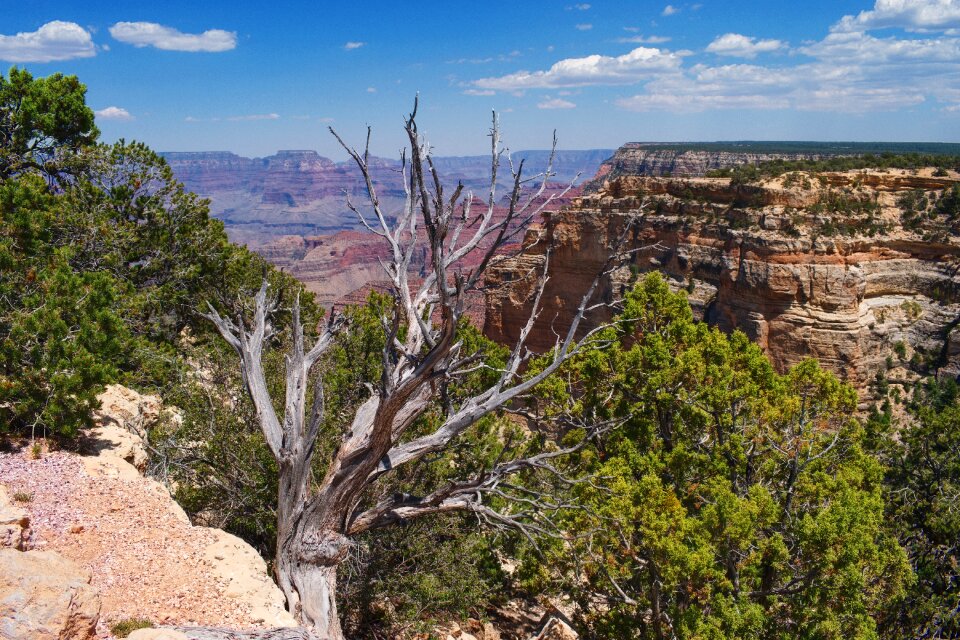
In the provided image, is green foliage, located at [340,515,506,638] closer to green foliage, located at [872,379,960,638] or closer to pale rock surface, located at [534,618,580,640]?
pale rock surface, located at [534,618,580,640]

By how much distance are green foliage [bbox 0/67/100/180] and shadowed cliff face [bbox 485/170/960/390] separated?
26.9 m

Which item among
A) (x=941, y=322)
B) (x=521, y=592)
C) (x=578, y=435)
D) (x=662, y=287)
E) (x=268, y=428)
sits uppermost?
(x=662, y=287)

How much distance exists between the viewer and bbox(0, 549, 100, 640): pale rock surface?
5445mm

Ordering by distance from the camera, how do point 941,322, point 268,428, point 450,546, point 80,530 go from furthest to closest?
point 941,322 → point 450,546 → point 268,428 → point 80,530

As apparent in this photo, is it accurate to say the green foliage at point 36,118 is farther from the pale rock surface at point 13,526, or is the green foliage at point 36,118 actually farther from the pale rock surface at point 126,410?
the pale rock surface at point 13,526

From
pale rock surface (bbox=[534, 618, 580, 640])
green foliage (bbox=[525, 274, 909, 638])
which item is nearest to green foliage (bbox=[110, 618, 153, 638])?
green foliage (bbox=[525, 274, 909, 638])

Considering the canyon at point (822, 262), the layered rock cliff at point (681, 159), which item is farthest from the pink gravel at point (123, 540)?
the layered rock cliff at point (681, 159)

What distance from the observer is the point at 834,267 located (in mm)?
44375

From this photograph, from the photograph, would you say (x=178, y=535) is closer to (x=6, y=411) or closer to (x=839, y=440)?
(x=6, y=411)

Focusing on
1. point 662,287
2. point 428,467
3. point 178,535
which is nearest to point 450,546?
point 428,467

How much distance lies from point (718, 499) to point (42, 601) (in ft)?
30.6

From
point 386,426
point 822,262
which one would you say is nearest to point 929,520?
point 386,426

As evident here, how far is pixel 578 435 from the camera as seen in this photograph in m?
14.0

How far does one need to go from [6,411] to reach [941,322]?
Result: 2143 inches
